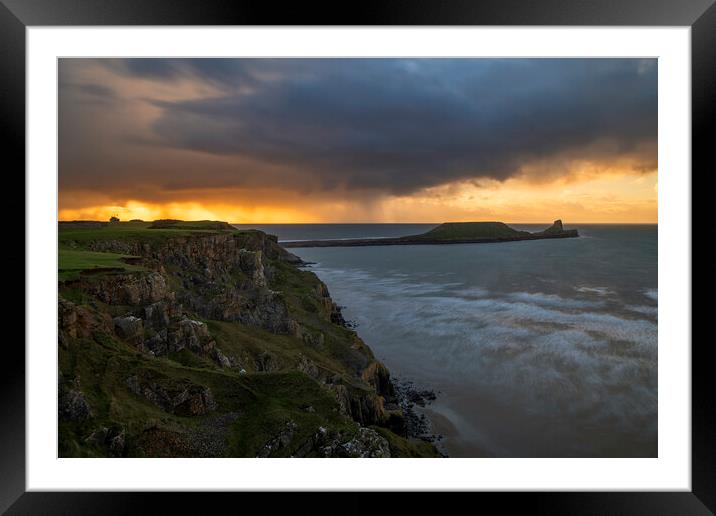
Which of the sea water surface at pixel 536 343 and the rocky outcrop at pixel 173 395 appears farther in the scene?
the sea water surface at pixel 536 343

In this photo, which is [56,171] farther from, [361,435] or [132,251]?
[132,251]

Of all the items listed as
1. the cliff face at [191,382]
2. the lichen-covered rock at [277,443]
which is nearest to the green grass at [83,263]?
the cliff face at [191,382]

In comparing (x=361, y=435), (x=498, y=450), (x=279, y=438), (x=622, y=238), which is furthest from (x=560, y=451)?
(x=622, y=238)

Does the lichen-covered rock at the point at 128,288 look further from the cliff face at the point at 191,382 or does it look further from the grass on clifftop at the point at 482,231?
the grass on clifftop at the point at 482,231

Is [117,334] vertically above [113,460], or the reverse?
Result: [117,334]

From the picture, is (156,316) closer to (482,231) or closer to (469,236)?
→ (482,231)

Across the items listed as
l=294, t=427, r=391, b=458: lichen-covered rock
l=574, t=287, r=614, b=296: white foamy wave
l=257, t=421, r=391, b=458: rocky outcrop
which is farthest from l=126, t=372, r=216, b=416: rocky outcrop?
l=574, t=287, r=614, b=296: white foamy wave
